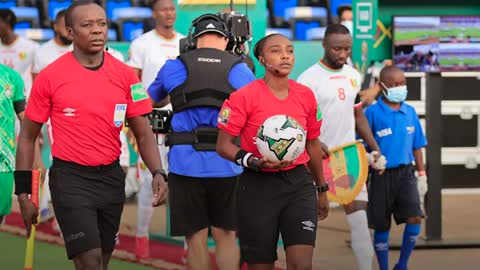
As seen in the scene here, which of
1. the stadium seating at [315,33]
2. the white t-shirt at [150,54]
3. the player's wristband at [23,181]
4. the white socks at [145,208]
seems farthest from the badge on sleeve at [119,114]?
the stadium seating at [315,33]

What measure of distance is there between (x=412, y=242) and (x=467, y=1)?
10.9 meters

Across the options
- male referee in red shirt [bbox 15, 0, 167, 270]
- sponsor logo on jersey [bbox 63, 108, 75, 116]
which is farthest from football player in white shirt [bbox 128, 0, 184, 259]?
sponsor logo on jersey [bbox 63, 108, 75, 116]

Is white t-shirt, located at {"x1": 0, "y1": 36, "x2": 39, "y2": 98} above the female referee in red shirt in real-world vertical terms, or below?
above

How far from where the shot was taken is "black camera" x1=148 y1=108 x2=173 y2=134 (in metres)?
9.59

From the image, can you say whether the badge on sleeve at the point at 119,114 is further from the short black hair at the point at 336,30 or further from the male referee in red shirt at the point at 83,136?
the short black hair at the point at 336,30

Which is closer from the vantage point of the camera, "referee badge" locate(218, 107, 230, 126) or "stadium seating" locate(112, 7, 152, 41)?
"referee badge" locate(218, 107, 230, 126)

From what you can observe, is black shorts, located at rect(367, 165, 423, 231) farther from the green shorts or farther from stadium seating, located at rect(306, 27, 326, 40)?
stadium seating, located at rect(306, 27, 326, 40)

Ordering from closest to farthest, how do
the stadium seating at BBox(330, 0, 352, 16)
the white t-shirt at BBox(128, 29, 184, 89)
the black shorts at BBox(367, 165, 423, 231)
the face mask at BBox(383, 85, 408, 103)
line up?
1. the black shorts at BBox(367, 165, 423, 231)
2. the face mask at BBox(383, 85, 408, 103)
3. the white t-shirt at BBox(128, 29, 184, 89)
4. the stadium seating at BBox(330, 0, 352, 16)

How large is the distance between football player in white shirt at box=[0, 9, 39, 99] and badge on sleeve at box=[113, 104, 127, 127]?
721cm

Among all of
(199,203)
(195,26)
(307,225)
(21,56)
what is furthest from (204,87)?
(21,56)

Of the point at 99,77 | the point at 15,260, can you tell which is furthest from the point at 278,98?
the point at 15,260

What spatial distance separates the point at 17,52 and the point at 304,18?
5127mm

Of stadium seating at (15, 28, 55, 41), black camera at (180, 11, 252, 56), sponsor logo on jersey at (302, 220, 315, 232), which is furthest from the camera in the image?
stadium seating at (15, 28, 55, 41)

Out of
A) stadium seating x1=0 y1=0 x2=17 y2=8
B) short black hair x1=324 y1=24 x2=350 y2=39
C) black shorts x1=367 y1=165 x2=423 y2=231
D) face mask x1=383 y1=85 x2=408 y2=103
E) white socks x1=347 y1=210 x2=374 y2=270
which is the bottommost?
white socks x1=347 y1=210 x2=374 y2=270
